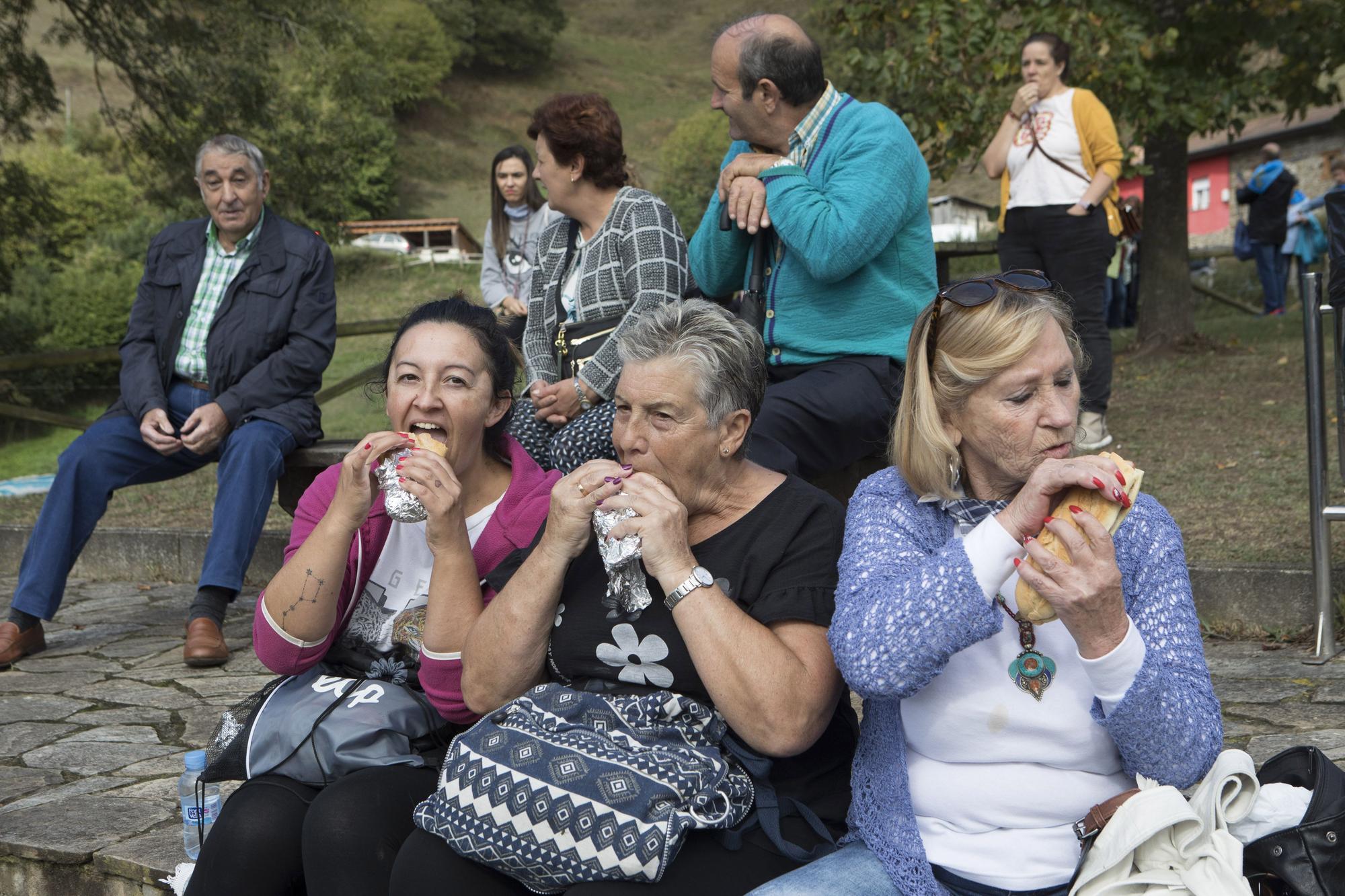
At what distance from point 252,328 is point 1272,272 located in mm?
16761

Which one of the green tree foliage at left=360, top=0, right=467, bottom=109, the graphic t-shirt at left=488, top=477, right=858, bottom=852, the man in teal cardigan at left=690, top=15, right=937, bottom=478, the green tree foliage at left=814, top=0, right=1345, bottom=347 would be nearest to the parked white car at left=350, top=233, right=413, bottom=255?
the green tree foliage at left=360, top=0, right=467, bottom=109

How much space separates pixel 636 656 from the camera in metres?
2.46

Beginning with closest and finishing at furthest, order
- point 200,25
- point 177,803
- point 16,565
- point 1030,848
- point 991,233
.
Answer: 1. point 1030,848
2. point 177,803
3. point 16,565
4. point 200,25
5. point 991,233

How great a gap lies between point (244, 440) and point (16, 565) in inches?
125

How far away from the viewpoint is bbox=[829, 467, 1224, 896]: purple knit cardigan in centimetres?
201

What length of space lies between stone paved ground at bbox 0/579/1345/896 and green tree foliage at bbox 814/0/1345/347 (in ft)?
22.2

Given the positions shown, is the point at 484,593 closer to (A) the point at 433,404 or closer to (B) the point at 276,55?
(A) the point at 433,404

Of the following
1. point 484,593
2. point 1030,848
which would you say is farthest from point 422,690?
point 1030,848

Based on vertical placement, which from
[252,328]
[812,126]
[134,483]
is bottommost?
[134,483]

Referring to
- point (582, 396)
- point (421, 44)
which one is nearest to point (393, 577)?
point (582, 396)

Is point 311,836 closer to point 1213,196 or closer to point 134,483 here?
point 134,483

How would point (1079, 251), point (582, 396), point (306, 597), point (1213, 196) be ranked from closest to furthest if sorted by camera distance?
point (306, 597), point (582, 396), point (1079, 251), point (1213, 196)

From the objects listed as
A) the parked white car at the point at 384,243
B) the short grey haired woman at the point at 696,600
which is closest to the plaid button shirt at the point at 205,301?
the short grey haired woman at the point at 696,600

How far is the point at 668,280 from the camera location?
13.5ft
